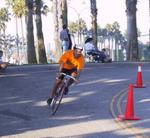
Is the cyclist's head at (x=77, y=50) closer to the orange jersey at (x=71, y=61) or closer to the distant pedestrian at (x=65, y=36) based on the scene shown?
the orange jersey at (x=71, y=61)

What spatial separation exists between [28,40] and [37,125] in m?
28.2

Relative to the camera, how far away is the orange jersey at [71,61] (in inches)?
559

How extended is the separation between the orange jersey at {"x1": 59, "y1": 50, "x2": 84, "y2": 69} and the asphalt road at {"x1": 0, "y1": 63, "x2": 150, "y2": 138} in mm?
1221

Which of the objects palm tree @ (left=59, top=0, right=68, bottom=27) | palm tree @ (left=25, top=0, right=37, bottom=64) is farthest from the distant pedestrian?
palm tree @ (left=59, top=0, right=68, bottom=27)

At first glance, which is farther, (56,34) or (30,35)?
(56,34)

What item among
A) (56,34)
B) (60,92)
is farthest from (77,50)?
(56,34)

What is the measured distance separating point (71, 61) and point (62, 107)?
1502mm

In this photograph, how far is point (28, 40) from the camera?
4025 centimetres

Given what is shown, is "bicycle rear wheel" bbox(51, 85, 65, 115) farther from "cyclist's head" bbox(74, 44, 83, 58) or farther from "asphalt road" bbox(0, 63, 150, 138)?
"cyclist's head" bbox(74, 44, 83, 58)

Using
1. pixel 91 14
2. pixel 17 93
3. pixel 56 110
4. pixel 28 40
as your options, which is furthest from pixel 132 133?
pixel 91 14

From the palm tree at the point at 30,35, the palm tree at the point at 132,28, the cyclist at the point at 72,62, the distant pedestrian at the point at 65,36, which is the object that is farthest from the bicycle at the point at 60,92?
the palm tree at the point at 132,28

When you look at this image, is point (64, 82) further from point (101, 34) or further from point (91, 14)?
point (101, 34)

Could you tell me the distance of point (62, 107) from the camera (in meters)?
15.1

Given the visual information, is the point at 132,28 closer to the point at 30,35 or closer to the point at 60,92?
the point at 30,35
